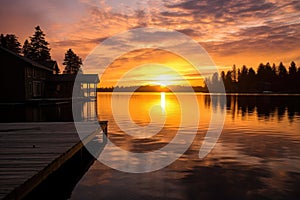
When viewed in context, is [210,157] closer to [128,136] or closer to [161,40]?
[128,136]

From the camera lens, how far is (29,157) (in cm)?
818

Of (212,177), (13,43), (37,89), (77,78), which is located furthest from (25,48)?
(212,177)


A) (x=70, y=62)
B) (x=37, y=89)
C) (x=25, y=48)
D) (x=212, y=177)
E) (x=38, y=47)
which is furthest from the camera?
(x=70, y=62)

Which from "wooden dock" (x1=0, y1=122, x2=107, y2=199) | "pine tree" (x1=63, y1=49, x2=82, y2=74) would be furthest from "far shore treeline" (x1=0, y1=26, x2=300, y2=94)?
"wooden dock" (x1=0, y1=122, x2=107, y2=199)

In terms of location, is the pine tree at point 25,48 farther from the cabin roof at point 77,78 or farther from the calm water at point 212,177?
the calm water at point 212,177

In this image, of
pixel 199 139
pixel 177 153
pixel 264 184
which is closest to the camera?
pixel 264 184

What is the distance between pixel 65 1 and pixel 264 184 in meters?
24.4

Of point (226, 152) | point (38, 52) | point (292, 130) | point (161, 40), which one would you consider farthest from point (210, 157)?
point (38, 52)

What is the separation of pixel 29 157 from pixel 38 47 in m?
92.6

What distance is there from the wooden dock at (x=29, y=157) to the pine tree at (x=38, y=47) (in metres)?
85.7

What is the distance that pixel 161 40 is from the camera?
43594 millimetres

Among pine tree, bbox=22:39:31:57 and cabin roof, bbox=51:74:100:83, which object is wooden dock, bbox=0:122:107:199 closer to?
cabin roof, bbox=51:74:100:83

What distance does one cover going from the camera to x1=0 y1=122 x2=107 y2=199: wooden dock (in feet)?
19.4

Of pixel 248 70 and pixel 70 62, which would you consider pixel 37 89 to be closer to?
pixel 70 62
